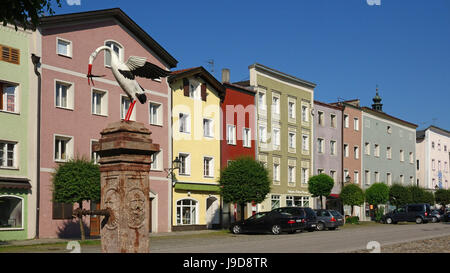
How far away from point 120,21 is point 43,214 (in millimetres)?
12602

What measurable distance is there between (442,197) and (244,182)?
45.4 metres

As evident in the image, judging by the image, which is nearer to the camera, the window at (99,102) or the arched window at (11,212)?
the arched window at (11,212)

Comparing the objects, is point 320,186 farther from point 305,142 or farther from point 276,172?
point 305,142

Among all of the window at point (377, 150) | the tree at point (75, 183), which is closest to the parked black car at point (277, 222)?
the tree at point (75, 183)

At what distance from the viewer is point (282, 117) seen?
163 ft

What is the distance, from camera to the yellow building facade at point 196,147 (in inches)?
1532

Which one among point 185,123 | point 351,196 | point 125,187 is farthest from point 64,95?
point 351,196

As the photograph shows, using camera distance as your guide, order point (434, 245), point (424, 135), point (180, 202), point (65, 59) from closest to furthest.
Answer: point (434, 245)
point (65, 59)
point (180, 202)
point (424, 135)

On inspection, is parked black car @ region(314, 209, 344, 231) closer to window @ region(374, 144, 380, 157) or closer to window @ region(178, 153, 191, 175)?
window @ region(178, 153, 191, 175)

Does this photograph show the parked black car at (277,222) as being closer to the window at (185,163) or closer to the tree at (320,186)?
the window at (185,163)

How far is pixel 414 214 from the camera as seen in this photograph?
51.5m

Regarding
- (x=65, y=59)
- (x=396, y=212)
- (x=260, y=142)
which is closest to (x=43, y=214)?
(x=65, y=59)

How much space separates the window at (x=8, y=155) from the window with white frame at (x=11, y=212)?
158cm
